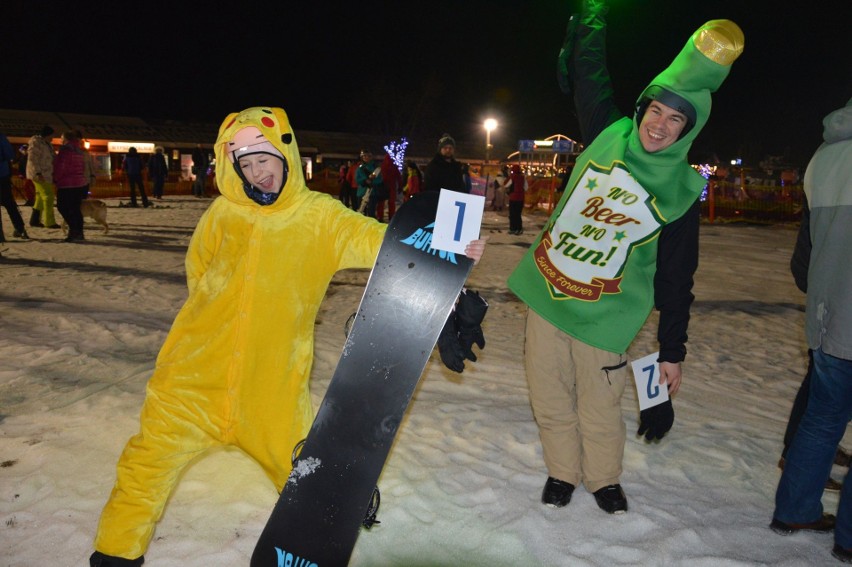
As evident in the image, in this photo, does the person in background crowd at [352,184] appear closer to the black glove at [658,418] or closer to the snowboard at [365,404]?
the black glove at [658,418]

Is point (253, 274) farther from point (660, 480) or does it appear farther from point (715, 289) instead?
point (715, 289)

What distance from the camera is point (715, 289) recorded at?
28.7ft

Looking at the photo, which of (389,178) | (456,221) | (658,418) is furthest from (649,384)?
(389,178)

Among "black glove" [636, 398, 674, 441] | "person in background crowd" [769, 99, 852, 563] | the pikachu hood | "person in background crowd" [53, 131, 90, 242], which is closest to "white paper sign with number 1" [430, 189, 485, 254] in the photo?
the pikachu hood

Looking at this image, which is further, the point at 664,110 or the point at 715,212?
the point at 715,212

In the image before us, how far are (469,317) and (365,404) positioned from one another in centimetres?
51

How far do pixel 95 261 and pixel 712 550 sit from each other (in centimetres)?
852

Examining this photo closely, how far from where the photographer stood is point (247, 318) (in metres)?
2.28

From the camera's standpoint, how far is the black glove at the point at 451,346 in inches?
91.4

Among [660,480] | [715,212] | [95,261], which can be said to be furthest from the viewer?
[715,212]

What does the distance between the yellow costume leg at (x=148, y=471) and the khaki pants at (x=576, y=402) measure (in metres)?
1.54

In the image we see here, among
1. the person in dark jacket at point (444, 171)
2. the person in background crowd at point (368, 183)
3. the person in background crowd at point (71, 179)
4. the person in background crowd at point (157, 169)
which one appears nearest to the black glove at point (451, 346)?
the person in dark jacket at point (444, 171)

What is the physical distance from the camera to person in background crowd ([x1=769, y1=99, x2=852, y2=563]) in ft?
7.90

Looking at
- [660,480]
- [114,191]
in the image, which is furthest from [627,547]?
[114,191]
